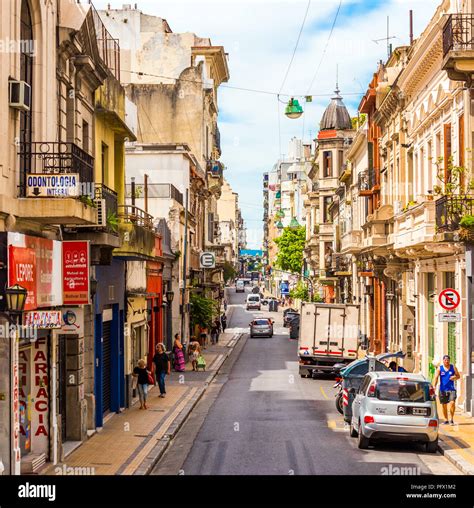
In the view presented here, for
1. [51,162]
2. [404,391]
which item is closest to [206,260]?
[404,391]

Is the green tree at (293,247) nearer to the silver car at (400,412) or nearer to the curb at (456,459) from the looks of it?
the curb at (456,459)

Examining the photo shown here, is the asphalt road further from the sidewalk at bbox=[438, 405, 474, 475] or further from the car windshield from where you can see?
the car windshield

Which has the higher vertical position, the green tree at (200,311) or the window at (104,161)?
the window at (104,161)

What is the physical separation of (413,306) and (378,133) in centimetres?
1178

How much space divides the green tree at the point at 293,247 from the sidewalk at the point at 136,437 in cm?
7863

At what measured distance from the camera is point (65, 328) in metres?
19.0

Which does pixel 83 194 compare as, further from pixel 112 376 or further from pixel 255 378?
pixel 255 378

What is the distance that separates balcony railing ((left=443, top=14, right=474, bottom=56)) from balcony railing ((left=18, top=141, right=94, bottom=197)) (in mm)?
10704

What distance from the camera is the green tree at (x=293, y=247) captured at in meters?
112

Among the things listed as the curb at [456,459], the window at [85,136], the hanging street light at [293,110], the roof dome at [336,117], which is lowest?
the curb at [456,459]

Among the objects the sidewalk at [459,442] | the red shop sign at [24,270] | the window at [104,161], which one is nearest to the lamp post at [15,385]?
Result: the red shop sign at [24,270]

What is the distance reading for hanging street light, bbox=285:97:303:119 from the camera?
103 feet

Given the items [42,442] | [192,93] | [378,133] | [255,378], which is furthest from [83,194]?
[192,93]

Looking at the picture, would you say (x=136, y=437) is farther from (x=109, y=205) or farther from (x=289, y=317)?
(x=289, y=317)
